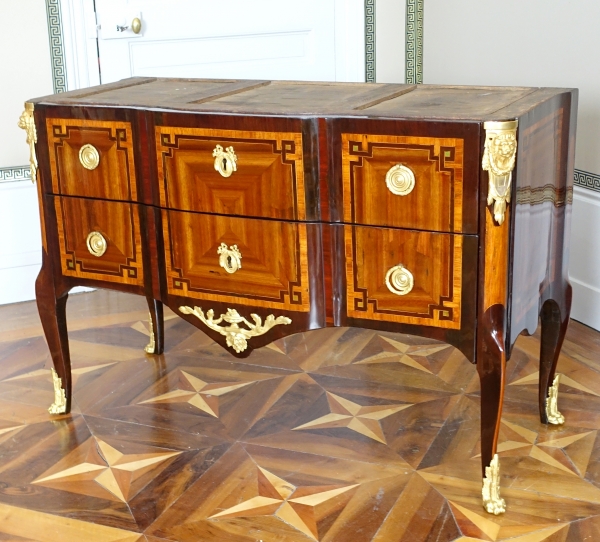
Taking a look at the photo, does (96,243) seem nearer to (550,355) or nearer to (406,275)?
(406,275)

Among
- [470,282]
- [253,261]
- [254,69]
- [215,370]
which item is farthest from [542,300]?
[254,69]

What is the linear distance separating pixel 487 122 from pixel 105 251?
1.12m

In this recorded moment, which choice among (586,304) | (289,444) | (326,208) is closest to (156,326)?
(289,444)

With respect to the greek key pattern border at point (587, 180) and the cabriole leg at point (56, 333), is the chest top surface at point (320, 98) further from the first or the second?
the greek key pattern border at point (587, 180)

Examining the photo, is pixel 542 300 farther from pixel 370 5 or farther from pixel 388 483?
pixel 370 5

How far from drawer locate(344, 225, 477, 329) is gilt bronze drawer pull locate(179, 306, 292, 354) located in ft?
0.77

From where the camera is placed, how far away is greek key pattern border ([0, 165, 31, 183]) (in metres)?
3.57

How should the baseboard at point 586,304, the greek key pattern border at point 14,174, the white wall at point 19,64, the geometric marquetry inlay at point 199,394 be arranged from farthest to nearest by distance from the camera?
the greek key pattern border at point 14,174, the white wall at point 19,64, the baseboard at point 586,304, the geometric marquetry inlay at point 199,394

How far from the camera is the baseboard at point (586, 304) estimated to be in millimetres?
3186

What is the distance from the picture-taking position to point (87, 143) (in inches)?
91.7

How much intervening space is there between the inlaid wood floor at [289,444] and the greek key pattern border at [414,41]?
4.31 feet

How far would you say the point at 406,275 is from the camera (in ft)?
6.72

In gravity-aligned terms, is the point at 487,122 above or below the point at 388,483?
above

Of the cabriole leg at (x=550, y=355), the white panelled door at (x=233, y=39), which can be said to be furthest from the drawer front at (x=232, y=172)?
the white panelled door at (x=233, y=39)
